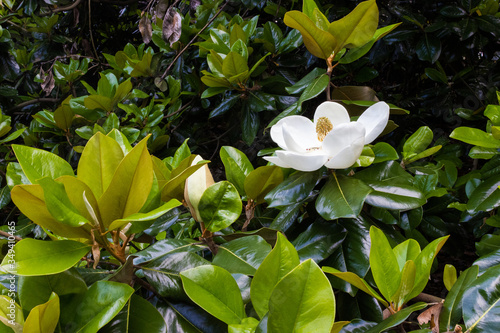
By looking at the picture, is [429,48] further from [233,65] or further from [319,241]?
[319,241]

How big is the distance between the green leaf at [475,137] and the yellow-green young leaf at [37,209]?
91cm

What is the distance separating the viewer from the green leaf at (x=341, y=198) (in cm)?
60

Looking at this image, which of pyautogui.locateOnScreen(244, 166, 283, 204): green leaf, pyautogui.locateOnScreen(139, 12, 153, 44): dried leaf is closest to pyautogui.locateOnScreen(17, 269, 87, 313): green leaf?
pyautogui.locateOnScreen(244, 166, 283, 204): green leaf

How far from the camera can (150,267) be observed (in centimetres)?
55

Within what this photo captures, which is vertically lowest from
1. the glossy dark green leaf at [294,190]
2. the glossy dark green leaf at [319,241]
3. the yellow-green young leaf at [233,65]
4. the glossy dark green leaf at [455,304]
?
the glossy dark green leaf at [319,241]

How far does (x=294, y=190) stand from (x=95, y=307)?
37 centimetres

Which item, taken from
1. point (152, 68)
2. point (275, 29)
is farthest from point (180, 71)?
point (275, 29)

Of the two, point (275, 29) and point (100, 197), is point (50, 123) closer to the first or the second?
point (275, 29)

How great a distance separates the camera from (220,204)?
632 mm

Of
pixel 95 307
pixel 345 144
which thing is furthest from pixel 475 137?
pixel 95 307

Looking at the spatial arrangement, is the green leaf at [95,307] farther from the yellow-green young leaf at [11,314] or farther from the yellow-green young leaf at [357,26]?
the yellow-green young leaf at [357,26]

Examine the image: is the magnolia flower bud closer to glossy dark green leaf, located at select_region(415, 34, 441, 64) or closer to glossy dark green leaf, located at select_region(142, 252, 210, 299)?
glossy dark green leaf, located at select_region(142, 252, 210, 299)

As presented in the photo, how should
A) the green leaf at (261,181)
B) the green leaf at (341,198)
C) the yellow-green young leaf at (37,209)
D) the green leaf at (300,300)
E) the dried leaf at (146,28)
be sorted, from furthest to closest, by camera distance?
the dried leaf at (146,28)
the green leaf at (261,181)
the green leaf at (341,198)
the yellow-green young leaf at (37,209)
the green leaf at (300,300)

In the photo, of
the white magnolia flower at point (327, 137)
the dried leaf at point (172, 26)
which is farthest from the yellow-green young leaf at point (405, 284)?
the dried leaf at point (172, 26)
